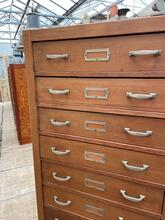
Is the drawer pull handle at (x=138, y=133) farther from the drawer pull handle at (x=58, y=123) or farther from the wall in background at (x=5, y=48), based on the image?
the wall in background at (x=5, y=48)

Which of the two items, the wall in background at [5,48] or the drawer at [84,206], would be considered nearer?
the drawer at [84,206]

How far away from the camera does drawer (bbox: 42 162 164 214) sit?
829 mm

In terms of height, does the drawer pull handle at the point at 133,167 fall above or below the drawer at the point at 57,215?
above

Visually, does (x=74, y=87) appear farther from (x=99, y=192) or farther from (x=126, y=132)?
(x=99, y=192)

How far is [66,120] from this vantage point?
901mm

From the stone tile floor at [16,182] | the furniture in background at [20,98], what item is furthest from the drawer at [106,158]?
the furniture in background at [20,98]

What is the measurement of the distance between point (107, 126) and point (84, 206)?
0.50 metres

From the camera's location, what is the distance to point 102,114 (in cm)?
81

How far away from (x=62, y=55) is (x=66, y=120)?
295mm

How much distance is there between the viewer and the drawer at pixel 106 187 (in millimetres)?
829

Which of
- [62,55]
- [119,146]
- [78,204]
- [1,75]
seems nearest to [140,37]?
[62,55]

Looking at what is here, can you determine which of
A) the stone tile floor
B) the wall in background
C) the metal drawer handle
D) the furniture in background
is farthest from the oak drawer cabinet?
the wall in background

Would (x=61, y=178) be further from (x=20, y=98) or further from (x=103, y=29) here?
(x=20, y=98)

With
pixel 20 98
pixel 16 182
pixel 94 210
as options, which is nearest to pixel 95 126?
pixel 94 210
